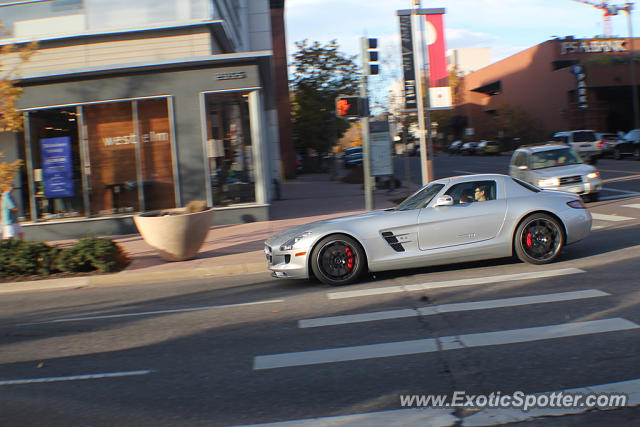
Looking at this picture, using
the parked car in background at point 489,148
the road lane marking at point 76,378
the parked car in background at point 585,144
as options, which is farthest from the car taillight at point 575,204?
the parked car in background at point 489,148

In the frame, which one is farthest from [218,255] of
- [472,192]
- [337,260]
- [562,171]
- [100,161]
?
[562,171]

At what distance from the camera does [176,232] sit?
11672 millimetres

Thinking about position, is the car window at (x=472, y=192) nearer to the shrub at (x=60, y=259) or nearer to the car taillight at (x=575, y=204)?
the car taillight at (x=575, y=204)

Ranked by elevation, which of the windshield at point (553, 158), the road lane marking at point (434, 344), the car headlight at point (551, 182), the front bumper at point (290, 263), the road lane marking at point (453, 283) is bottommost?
the road lane marking at point (434, 344)

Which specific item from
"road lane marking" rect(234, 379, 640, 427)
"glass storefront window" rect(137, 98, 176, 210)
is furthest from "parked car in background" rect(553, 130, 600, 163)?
"road lane marking" rect(234, 379, 640, 427)

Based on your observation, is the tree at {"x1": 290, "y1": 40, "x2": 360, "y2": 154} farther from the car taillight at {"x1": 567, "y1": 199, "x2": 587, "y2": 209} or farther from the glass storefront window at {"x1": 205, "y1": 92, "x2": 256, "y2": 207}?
the car taillight at {"x1": 567, "y1": 199, "x2": 587, "y2": 209}

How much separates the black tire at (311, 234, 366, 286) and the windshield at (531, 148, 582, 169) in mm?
10128

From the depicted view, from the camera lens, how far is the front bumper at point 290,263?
27.9 ft

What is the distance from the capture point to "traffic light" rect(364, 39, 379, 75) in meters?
12.5

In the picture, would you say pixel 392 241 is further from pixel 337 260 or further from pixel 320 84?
pixel 320 84

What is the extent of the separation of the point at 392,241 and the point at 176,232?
4.82 meters

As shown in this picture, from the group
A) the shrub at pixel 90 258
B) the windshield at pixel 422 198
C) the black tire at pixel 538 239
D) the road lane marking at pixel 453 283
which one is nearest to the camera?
the road lane marking at pixel 453 283

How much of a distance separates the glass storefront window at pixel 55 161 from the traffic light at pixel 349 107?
326 inches

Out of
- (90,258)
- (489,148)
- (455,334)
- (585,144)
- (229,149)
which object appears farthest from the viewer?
(489,148)
